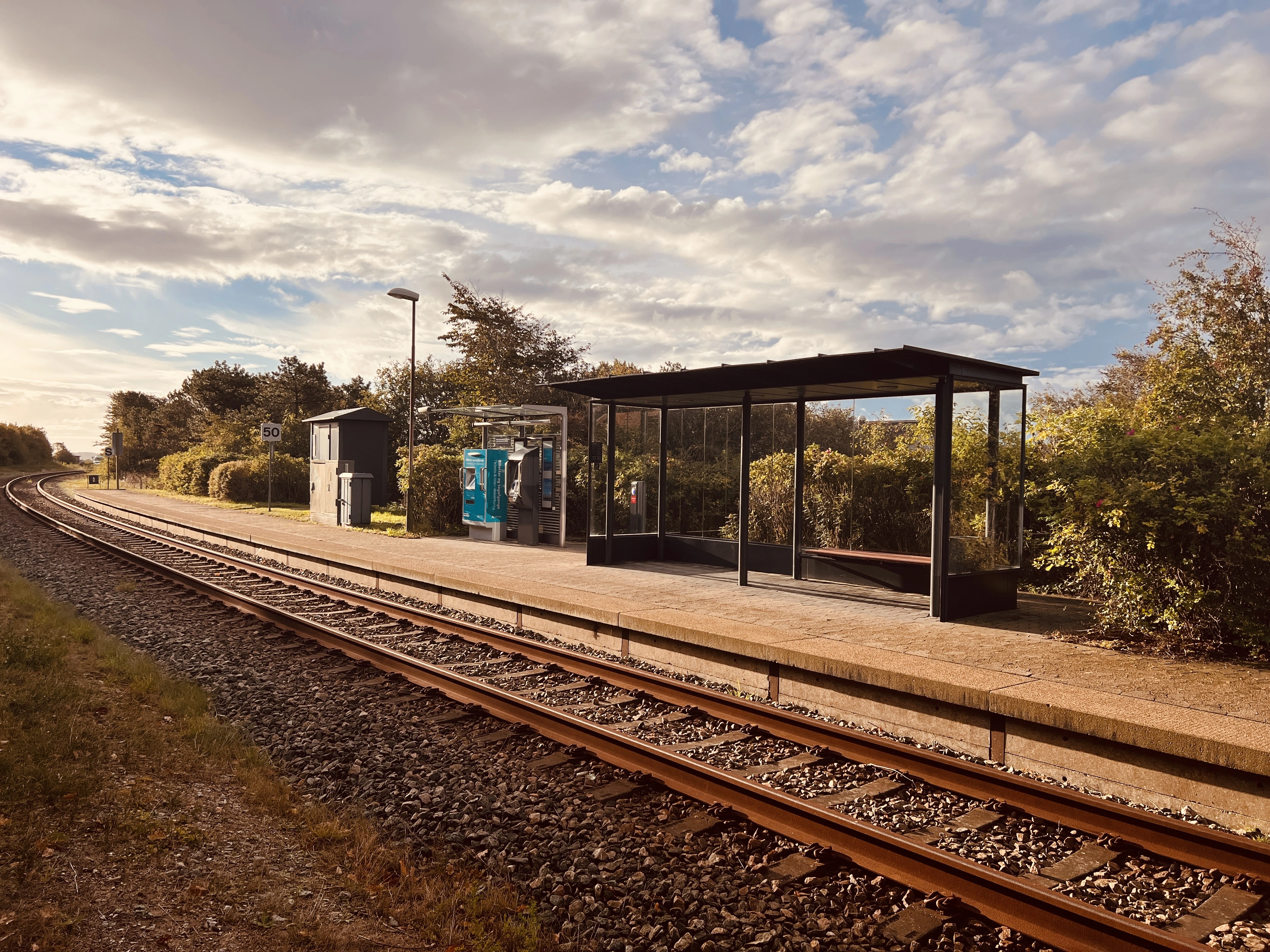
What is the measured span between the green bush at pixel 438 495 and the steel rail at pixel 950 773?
13.0 metres

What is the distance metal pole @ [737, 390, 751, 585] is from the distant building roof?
16.3 metres

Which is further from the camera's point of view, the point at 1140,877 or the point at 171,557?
the point at 171,557

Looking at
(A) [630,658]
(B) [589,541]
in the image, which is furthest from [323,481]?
(A) [630,658]

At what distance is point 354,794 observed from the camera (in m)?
5.41

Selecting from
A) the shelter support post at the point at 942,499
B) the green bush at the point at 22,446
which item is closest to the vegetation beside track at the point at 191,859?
the shelter support post at the point at 942,499

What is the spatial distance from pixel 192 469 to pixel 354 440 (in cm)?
1734

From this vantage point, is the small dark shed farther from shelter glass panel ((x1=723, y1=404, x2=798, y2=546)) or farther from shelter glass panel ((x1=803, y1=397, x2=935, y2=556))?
shelter glass panel ((x1=803, y1=397, x2=935, y2=556))

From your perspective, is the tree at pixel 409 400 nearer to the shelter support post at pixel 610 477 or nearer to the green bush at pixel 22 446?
the shelter support post at pixel 610 477

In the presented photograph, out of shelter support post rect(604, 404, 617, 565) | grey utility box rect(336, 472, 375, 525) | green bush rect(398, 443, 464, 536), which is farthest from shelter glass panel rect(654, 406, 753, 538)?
grey utility box rect(336, 472, 375, 525)

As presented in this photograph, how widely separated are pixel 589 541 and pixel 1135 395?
2047 centimetres

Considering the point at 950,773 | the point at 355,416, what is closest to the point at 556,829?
the point at 950,773

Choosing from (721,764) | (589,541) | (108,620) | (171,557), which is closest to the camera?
(721,764)

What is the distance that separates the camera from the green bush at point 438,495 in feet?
73.5

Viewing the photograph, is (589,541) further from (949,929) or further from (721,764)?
(949,929)
